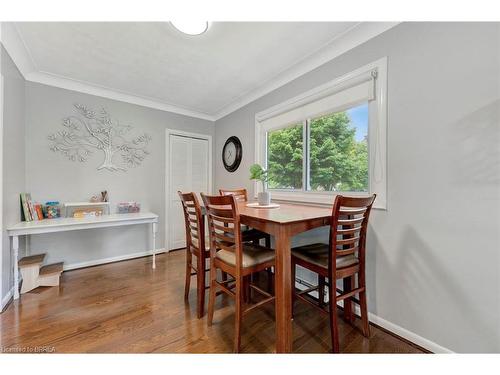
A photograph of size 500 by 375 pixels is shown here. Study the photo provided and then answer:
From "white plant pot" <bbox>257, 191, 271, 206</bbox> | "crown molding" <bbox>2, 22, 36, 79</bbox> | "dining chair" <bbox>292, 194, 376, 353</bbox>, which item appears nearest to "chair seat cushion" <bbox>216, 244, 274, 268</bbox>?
"dining chair" <bbox>292, 194, 376, 353</bbox>

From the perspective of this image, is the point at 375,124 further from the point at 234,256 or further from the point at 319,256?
the point at 234,256

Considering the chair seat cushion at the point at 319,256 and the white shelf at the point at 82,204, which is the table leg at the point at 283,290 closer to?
the chair seat cushion at the point at 319,256

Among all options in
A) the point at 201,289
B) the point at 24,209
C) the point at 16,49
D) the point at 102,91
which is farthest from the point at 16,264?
the point at 102,91

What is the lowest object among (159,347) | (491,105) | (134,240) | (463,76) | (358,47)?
(159,347)

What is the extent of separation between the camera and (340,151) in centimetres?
209

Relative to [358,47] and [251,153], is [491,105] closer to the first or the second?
[358,47]

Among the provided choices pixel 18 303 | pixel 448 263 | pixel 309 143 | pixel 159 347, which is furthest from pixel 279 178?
pixel 18 303

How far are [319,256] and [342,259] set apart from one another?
0.50 ft

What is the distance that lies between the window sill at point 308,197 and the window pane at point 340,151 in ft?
0.24

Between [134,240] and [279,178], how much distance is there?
93.4 inches

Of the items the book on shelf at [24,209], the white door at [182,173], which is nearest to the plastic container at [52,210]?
the book on shelf at [24,209]

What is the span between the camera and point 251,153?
3.11 meters

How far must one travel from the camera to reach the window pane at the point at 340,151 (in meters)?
1.88

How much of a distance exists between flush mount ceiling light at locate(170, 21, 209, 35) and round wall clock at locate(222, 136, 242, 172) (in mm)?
1721
